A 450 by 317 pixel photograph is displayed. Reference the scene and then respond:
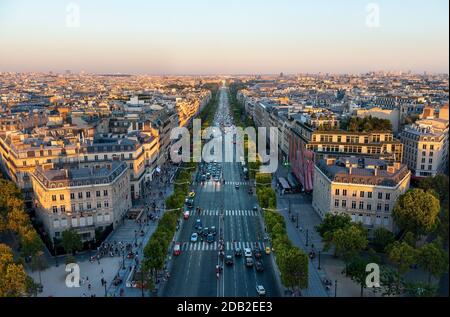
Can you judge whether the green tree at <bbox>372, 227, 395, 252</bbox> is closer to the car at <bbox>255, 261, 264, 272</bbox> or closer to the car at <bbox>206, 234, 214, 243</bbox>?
the car at <bbox>255, 261, 264, 272</bbox>

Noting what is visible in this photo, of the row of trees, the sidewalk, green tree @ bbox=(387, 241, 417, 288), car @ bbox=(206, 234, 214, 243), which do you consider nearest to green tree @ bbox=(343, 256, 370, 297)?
green tree @ bbox=(387, 241, 417, 288)

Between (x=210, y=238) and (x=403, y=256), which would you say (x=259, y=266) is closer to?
(x=210, y=238)

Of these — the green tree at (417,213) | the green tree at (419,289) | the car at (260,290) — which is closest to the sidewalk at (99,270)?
the car at (260,290)

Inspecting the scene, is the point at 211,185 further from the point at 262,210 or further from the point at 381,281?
the point at 381,281

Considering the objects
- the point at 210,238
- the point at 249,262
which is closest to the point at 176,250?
the point at 210,238

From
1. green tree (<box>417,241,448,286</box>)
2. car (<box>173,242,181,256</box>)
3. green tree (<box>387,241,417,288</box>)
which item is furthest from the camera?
car (<box>173,242,181,256</box>)

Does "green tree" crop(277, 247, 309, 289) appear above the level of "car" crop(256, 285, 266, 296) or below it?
above

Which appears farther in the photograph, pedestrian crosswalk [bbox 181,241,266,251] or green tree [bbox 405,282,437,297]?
pedestrian crosswalk [bbox 181,241,266,251]
